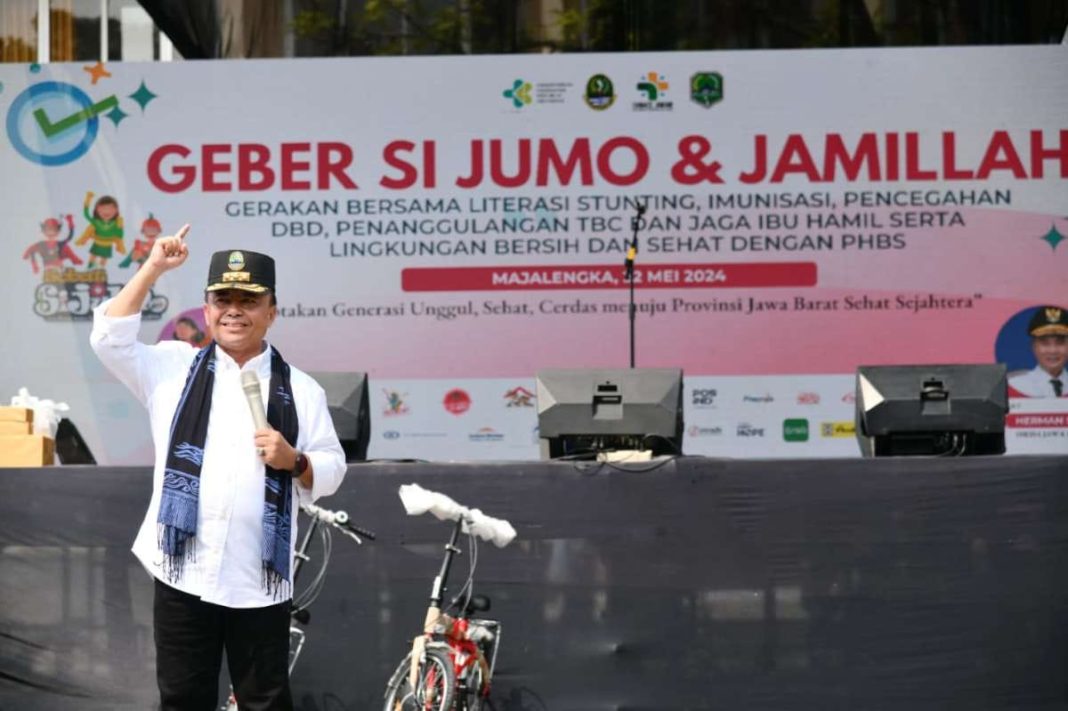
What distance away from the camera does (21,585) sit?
16.8 ft

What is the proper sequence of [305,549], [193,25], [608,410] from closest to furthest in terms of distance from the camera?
[305,549]
[608,410]
[193,25]

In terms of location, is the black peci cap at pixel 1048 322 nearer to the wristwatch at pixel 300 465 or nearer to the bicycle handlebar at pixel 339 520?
the bicycle handlebar at pixel 339 520

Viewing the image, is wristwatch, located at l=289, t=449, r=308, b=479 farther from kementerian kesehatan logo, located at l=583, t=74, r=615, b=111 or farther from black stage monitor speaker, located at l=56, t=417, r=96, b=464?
kementerian kesehatan logo, located at l=583, t=74, r=615, b=111

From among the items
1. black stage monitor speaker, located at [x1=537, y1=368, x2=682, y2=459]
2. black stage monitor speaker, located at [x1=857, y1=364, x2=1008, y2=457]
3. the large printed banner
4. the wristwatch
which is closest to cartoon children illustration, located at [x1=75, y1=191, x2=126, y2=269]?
the large printed banner

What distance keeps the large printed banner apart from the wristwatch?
388cm

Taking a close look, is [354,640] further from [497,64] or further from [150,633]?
[497,64]

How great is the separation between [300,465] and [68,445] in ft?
10.6

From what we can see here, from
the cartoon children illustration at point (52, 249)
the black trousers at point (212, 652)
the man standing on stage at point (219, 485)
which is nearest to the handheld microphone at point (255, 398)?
the man standing on stage at point (219, 485)

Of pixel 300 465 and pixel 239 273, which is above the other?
pixel 239 273

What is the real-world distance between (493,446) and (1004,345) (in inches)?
91.7

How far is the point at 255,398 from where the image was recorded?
298cm

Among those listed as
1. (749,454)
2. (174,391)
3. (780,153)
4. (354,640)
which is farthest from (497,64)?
(174,391)

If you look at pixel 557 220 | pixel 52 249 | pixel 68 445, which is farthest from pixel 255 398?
pixel 52 249

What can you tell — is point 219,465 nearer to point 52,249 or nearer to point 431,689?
point 431,689
